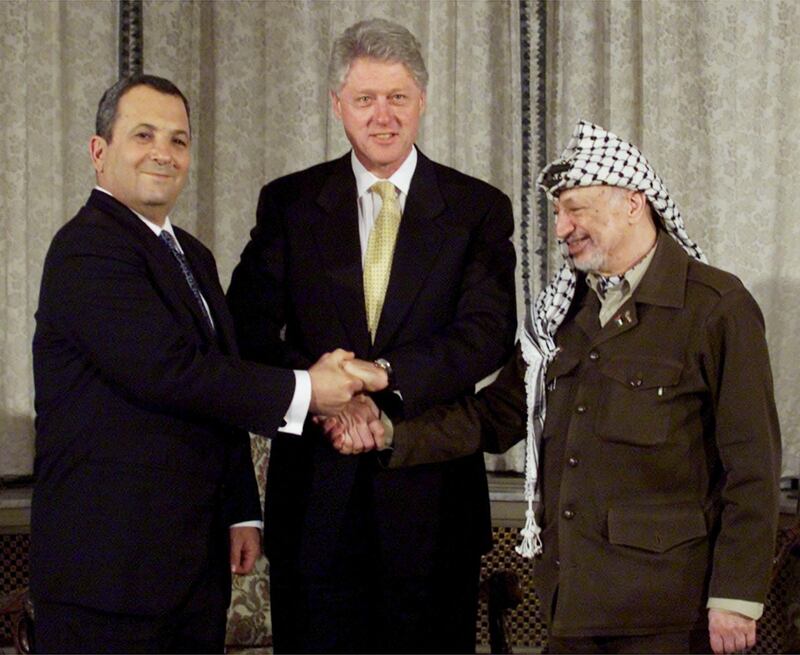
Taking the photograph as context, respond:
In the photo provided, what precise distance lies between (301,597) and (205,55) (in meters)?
2.21

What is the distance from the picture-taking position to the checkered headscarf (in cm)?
241

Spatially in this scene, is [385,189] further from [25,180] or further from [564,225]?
[25,180]

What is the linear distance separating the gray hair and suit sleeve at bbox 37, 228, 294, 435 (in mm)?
641

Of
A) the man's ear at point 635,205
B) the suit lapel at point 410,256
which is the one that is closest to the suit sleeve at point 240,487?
the suit lapel at point 410,256

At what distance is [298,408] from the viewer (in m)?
2.52

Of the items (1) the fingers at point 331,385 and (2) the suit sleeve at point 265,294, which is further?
(2) the suit sleeve at point 265,294

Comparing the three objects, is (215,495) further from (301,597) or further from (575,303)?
(575,303)

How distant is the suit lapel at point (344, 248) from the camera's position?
2719mm

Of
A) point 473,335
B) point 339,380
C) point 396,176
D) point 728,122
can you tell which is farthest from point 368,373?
point 728,122

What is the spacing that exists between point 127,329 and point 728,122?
2.30 metres

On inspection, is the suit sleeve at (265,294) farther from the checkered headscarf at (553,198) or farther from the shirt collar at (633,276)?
the shirt collar at (633,276)

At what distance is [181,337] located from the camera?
2391 mm

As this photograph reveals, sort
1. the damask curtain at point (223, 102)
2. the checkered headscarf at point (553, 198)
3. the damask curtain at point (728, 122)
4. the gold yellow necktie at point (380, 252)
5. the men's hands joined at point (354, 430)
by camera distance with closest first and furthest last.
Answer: the checkered headscarf at point (553, 198) → the men's hands joined at point (354, 430) → the gold yellow necktie at point (380, 252) → the damask curtain at point (728, 122) → the damask curtain at point (223, 102)

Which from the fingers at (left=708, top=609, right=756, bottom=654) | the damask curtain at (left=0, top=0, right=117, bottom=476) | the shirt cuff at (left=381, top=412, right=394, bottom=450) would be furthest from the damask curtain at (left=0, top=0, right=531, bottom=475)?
the fingers at (left=708, top=609, right=756, bottom=654)
